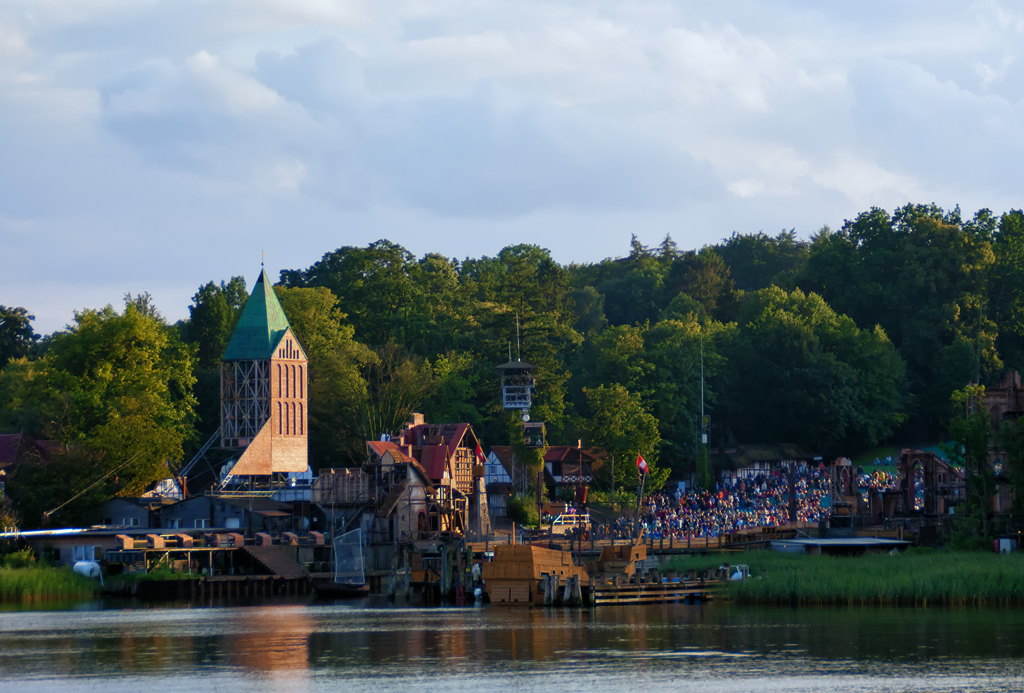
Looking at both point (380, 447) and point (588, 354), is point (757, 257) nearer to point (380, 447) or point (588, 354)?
point (588, 354)

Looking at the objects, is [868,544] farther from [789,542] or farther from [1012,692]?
[1012,692]

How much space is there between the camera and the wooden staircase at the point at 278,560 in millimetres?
78750

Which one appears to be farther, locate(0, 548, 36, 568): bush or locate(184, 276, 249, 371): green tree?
locate(184, 276, 249, 371): green tree

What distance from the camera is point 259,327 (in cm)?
10425

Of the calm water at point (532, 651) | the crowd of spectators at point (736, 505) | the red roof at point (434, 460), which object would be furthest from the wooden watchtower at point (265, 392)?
the calm water at point (532, 651)

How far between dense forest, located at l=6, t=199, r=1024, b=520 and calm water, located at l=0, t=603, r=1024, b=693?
36531mm

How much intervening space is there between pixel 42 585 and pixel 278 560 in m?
13.1

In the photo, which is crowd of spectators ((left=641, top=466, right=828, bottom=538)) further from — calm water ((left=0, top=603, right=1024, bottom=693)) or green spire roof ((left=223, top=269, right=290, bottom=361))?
green spire roof ((left=223, top=269, right=290, bottom=361))

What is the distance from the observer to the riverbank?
56.2 m

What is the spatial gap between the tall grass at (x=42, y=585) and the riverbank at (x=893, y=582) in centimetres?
3574

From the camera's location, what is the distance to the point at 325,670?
4391 cm

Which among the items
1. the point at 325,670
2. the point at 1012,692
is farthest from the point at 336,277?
the point at 1012,692

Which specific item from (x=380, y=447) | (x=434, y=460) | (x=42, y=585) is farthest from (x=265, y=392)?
(x=42, y=585)

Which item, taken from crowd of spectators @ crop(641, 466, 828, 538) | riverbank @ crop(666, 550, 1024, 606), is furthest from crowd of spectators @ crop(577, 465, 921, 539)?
riverbank @ crop(666, 550, 1024, 606)
